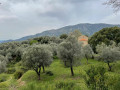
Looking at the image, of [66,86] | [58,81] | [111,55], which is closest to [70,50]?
[111,55]

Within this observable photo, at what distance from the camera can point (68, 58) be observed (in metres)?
18.5

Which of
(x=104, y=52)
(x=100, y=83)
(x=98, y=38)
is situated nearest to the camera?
(x=100, y=83)

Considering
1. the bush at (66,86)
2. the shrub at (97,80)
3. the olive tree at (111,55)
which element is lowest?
the olive tree at (111,55)

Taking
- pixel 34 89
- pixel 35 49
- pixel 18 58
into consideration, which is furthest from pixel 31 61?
pixel 18 58

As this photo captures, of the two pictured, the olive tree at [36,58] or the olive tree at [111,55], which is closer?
the olive tree at [36,58]

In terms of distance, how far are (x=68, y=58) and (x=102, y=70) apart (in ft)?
48.2

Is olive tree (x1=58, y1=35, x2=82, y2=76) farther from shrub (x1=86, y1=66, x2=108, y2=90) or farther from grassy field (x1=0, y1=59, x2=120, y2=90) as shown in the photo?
shrub (x1=86, y1=66, x2=108, y2=90)

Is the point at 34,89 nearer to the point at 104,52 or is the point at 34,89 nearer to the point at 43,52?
the point at 43,52

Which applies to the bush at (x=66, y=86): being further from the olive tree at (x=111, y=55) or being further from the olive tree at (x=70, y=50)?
the olive tree at (x=111, y=55)

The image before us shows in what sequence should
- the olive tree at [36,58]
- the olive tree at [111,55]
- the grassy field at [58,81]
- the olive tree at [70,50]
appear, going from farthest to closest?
the olive tree at [111,55]
the olive tree at [70,50]
the olive tree at [36,58]
the grassy field at [58,81]

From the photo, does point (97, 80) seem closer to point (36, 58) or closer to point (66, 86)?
point (66, 86)

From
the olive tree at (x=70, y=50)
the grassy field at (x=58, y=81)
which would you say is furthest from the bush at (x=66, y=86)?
the olive tree at (x=70, y=50)

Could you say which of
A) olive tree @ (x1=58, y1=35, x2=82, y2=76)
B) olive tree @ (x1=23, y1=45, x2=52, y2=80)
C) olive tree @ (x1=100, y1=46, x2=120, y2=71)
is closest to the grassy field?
olive tree @ (x1=100, y1=46, x2=120, y2=71)

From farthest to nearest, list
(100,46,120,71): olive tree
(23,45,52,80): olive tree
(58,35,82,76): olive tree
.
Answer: (100,46,120,71): olive tree
(58,35,82,76): olive tree
(23,45,52,80): olive tree
